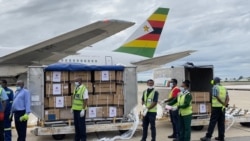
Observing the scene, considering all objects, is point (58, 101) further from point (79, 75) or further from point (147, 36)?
point (147, 36)

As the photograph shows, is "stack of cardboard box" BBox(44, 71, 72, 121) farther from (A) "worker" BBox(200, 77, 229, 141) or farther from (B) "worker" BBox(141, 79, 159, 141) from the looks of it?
(A) "worker" BBox(200, 77, 229, 141)

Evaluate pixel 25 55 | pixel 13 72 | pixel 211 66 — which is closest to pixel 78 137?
pixel 211 66

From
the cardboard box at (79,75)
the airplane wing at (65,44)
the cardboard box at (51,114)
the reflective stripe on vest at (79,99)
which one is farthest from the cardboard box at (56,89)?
the airplane wing at (65,44)

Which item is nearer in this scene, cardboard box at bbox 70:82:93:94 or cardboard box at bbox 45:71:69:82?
cardboard box at bbox 45:71:69:82

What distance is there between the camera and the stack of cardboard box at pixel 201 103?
1027 cm

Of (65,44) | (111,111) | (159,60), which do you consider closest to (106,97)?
(111,111)

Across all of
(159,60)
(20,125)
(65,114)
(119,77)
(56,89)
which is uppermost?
(159,60)

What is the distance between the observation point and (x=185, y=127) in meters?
7.70

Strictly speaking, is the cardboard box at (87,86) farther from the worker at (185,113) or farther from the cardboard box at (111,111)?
the worker at (185,113)

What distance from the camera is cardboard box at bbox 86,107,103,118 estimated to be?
30.0 feet

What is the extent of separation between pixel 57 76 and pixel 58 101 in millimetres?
672

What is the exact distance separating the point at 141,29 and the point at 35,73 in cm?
1610

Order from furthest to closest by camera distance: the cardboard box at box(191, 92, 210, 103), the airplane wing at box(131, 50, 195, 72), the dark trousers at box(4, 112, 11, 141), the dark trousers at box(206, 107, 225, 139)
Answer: the airplane wing at box(131, 50, 195, 72) → the cardboard box at box(191, 92, 210, 103) → the dark trousers at box(206, 107, 225, 139) → the dark trousers at box(4, 112, 11, 141)

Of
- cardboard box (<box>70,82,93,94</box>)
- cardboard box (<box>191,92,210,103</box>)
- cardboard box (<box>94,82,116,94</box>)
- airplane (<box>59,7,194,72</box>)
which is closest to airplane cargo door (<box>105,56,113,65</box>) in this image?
airplane (<box>59,7,194,72</box>)
